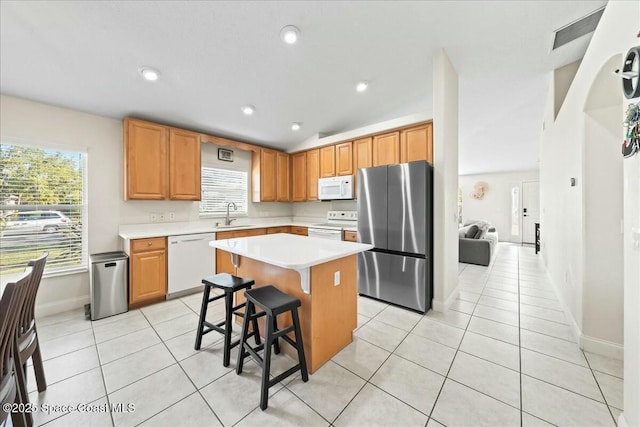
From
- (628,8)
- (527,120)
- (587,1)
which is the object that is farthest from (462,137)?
(628,8)

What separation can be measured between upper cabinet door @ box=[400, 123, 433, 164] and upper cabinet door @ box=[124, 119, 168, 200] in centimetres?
350

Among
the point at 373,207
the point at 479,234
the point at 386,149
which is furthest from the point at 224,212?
the point at 479,234

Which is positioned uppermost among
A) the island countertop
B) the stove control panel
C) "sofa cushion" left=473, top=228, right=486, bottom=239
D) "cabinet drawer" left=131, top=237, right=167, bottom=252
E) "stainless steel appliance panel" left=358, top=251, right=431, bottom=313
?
the stove control panel

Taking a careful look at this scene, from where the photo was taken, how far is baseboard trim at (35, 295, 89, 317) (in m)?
2.79

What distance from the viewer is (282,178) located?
17.1ft

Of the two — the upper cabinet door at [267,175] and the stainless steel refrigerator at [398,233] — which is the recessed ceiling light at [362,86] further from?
the upper cabinet door at [267,175]

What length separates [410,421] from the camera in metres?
1.41

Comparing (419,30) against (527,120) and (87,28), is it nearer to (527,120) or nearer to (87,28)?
(87,28)

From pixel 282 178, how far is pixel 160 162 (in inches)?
90.0

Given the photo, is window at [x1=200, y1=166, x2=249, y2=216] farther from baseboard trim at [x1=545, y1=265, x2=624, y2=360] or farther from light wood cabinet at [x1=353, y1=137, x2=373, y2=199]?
baseboard trim at [x1=545, y1=265, x2=624, y2=360]

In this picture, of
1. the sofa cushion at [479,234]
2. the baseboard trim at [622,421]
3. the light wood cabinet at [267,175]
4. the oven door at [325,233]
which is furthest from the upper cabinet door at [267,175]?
→ the baseboard trim at [622,421]

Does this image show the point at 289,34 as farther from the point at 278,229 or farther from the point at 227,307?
the point at 278,229

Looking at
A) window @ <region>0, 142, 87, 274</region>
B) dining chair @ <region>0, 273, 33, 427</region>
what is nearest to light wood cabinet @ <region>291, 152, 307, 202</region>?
window @ <region>0, 142, 87, 274</region>

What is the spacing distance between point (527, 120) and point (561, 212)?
2.27 meters
